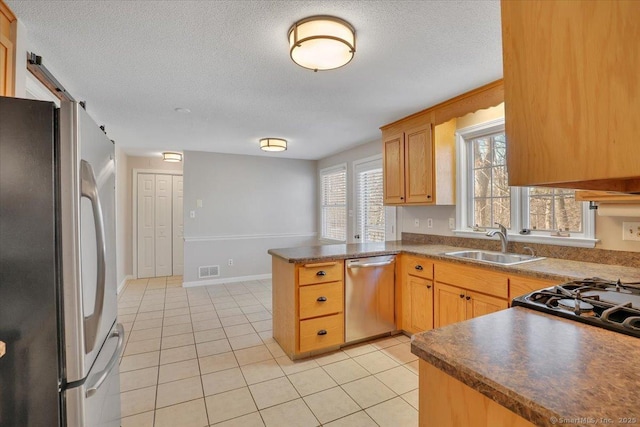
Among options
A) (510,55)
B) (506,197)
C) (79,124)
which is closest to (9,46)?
(79,124)

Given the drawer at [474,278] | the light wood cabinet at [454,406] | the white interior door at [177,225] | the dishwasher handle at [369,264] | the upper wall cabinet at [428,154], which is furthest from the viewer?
the white interior door at [177,225]

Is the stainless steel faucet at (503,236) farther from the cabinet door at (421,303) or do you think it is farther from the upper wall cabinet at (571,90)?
the upper wall cabinet at (571,90)

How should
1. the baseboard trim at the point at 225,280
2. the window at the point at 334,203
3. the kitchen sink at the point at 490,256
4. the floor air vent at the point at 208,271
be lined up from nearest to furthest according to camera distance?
the kitchen sink at the point at 490,256 < the baseboard trim at the point at 225,280 < the floor air vent at the point at 208,271 < the window at the point at 334,203

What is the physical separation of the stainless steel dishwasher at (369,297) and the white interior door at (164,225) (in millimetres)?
4514

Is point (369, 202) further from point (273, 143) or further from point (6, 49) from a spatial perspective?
point (6, 49)

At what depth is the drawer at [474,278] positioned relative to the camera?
2082mm

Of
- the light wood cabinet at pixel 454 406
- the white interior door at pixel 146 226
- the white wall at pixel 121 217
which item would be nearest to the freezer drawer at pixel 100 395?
the light wood cabinet at pixel 454 406

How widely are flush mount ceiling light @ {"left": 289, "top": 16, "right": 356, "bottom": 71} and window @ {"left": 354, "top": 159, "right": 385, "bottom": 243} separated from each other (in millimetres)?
2742

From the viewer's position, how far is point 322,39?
5.38 ft

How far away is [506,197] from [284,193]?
3940 millimetres

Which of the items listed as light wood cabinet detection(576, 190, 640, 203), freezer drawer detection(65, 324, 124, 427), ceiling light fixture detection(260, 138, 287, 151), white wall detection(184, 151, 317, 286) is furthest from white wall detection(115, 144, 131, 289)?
light wood cabinet detection(576, 190, 640, 203)

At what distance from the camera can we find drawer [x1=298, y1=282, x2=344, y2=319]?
2.53 meters

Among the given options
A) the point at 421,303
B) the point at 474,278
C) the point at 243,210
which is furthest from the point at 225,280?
the point at 474,278

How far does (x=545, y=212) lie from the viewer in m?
2.51
